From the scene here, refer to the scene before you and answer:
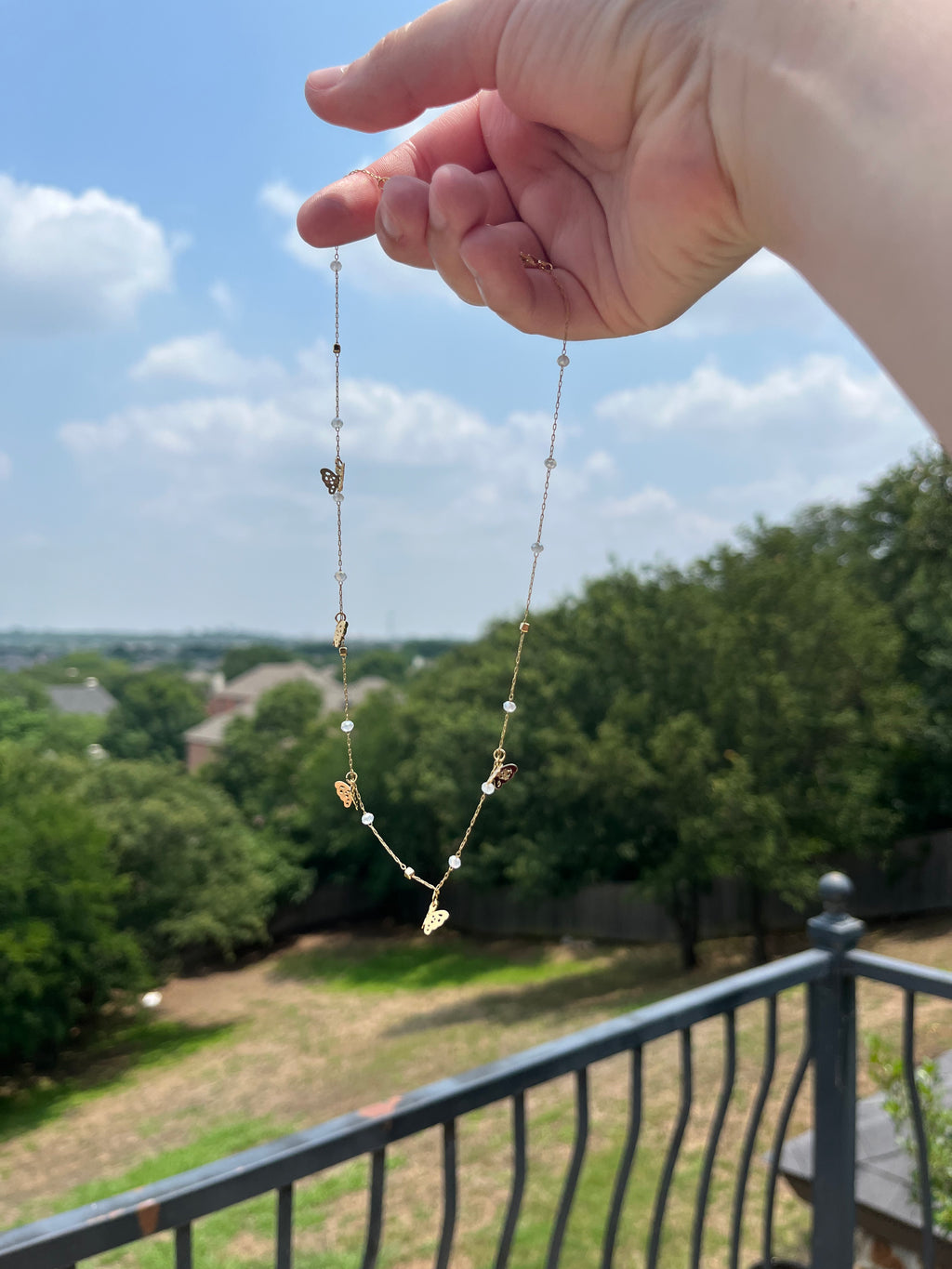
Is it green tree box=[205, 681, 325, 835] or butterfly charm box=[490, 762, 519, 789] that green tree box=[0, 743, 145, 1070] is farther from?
butterfly charm box=[490, 762, 519, 789]

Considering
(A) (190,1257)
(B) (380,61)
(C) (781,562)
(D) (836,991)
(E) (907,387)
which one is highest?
(C) (781,562)

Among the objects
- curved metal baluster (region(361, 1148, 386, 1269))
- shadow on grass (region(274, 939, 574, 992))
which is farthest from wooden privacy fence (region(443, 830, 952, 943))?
curved metal baluster (region(361, 1148, 386, 1269))

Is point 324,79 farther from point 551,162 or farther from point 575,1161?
point 575,1161

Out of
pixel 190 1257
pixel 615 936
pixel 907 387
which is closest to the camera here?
pixel 907 387

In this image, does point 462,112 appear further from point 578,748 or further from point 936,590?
point 936,590

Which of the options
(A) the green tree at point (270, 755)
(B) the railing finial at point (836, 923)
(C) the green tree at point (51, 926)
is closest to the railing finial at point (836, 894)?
(B) the railing finial at point (836, 923)

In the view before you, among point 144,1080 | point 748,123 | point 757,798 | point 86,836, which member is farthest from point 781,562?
point 748,123

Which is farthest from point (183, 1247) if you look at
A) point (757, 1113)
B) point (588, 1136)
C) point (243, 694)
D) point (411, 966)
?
point (243, 694)
